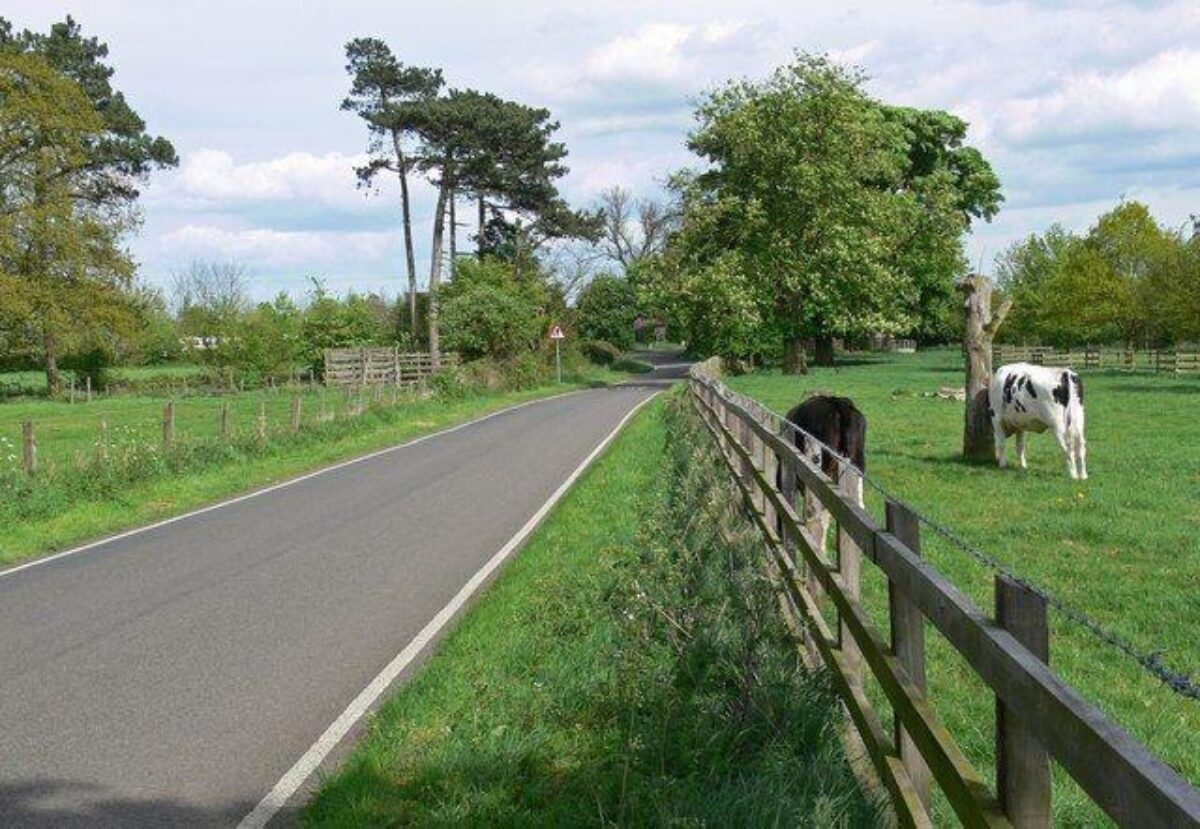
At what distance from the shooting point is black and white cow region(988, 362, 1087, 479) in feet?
52.4

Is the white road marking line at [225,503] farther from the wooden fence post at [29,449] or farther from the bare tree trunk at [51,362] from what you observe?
the bare tree trunk at [51,362]

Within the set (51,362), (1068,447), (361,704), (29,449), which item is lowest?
(361,704)

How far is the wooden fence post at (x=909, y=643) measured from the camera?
3.91m

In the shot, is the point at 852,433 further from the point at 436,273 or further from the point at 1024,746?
the point at 436,273

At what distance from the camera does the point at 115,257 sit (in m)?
57.8

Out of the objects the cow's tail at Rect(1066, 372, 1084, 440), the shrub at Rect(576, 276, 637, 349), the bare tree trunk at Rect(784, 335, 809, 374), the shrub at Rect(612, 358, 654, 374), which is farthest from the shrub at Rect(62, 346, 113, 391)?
the cow's tail at Rect(1066, 372, 1084, 440)

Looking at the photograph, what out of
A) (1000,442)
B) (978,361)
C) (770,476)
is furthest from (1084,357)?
(770,476)

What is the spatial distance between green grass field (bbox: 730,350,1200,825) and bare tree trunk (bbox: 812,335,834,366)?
1549 inches

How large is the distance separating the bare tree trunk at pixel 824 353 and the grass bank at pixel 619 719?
56589 mm

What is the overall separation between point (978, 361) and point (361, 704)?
13.6m

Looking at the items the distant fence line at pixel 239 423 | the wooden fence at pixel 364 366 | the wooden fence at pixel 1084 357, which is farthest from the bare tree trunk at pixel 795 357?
the distant fence line at pixel 239 423

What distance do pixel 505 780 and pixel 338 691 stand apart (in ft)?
7.25

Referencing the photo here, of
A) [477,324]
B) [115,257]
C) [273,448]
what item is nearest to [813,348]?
[477,324]

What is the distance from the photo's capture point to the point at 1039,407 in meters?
16.6
